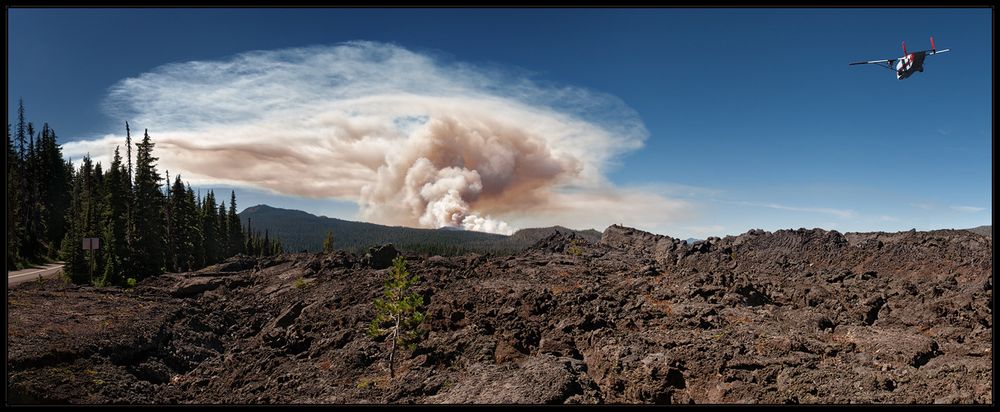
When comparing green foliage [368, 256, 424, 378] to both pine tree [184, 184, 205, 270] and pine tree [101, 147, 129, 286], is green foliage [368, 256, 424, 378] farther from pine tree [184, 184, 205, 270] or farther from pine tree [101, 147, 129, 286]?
pine tree [184, 184, 205, 270]

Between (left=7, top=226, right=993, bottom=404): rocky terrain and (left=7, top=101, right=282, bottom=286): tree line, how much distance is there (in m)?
11.1

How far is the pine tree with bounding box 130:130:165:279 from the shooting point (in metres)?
65.6

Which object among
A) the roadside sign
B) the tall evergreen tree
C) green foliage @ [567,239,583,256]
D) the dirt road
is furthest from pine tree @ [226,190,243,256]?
green foliage @ [567,239,583,256]

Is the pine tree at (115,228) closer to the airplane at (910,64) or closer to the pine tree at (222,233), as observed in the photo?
the pine tree at (222,233)

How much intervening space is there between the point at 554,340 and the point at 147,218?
67489 mm

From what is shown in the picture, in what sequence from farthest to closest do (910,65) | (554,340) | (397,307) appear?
(554,340), (397,307), (910,65)

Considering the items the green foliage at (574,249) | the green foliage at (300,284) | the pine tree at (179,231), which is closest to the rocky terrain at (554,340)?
the green foliage at (300,284)

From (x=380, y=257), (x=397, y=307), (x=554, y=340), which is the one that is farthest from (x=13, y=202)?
(x=554, y=340)

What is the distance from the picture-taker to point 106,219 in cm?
6606

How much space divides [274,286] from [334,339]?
2905 centimetres

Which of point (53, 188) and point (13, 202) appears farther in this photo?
point (53, 188)

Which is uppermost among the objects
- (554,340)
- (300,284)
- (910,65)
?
(910,65)

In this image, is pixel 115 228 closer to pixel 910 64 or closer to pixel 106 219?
pixel 106 219

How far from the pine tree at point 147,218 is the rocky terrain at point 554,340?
16.5 metres
